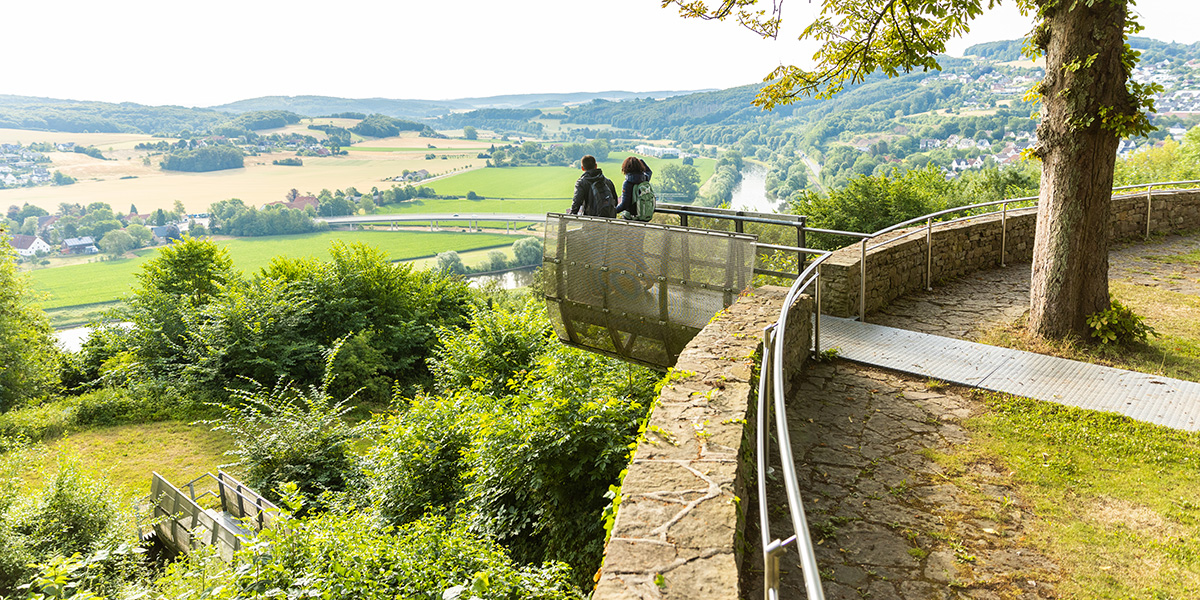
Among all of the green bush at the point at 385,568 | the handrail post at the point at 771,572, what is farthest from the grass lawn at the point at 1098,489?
the green bush at the point at 385,568

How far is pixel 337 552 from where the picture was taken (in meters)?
6.29

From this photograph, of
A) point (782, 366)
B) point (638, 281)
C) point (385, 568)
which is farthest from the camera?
point (638, 281)

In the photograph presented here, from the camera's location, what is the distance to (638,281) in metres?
7.26

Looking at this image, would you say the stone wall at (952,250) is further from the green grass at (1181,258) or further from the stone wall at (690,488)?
the stone wall at (690,488)

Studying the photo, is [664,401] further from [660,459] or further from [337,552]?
[337,552]

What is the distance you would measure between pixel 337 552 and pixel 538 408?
2127mm

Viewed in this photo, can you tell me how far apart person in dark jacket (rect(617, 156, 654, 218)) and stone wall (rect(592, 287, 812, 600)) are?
115 inches

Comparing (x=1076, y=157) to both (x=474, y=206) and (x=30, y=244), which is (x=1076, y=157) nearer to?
(x=474, y=206)

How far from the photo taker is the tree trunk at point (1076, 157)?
24.1 feet

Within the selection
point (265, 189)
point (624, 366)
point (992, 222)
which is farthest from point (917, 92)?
point (265, 189)

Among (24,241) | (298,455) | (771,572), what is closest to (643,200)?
(771,572)

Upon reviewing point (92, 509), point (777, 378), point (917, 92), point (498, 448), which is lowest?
point (92, 509)

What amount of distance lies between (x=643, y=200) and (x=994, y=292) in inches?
201

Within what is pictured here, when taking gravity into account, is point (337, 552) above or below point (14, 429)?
above
